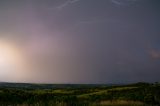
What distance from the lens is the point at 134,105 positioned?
1030 inches

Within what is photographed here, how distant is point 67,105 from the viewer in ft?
79.6

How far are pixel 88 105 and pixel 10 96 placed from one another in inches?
959

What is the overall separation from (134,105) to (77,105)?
5.65 meters

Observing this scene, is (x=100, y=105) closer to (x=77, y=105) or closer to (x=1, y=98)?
(x=77, y=105)

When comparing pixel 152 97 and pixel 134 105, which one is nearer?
pixel 134 105

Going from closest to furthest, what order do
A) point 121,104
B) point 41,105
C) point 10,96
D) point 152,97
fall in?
1. point 41,105
2. point 121,104
3. point 152,97
4. point 10,96

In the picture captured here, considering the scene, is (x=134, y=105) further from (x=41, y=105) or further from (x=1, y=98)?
(x=1, y=98)

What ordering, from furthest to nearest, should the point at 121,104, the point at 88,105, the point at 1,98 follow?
the point at 1,98
the point at 121,104
the point at 88,105

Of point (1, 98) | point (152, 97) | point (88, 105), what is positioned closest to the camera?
point (88, 105)

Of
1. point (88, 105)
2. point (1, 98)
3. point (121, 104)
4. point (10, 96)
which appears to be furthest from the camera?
point (10, 96)

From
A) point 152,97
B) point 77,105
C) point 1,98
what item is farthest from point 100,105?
point 1,98

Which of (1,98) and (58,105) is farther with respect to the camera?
(1,98)

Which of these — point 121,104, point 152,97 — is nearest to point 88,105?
point 121,104

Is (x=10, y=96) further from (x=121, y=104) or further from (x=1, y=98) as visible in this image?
(x=121, y=104)
